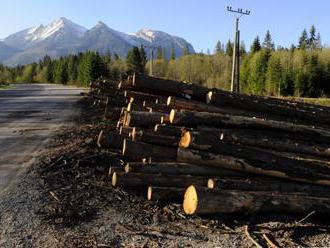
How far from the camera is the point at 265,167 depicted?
7.96m

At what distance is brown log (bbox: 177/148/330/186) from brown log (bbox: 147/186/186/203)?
1.74 feet

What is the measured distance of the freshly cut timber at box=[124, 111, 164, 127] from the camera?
996 cm

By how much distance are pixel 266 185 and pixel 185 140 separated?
148cm

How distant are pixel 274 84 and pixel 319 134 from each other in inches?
3296

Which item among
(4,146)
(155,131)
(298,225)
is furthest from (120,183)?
(4,146)

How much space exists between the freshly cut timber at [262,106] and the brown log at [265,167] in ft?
8.23

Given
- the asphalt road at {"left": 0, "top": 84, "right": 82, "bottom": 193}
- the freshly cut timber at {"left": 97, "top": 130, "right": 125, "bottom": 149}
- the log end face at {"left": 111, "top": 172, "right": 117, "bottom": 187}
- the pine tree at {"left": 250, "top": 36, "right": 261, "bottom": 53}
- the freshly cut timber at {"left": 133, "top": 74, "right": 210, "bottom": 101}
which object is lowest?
the asphalt road at {"left": 0, "top": 84, "right": 82, "bottom": 193}

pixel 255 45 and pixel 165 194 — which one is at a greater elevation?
pixel 255 45

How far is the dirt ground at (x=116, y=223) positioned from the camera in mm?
6508

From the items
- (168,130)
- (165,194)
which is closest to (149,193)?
(165,194)

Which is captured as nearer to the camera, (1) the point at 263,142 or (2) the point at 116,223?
(2) the point at 116,223

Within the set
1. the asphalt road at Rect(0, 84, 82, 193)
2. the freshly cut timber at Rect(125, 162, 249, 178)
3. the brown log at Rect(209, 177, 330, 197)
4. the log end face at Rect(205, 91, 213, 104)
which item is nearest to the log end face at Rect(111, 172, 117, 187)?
the freshly cut timber at Rect(125, 162, 249, 178)

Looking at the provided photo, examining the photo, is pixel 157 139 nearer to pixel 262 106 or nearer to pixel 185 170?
pixel 185 170

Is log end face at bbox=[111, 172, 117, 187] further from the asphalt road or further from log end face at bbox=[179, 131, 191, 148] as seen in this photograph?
the asphalt road
